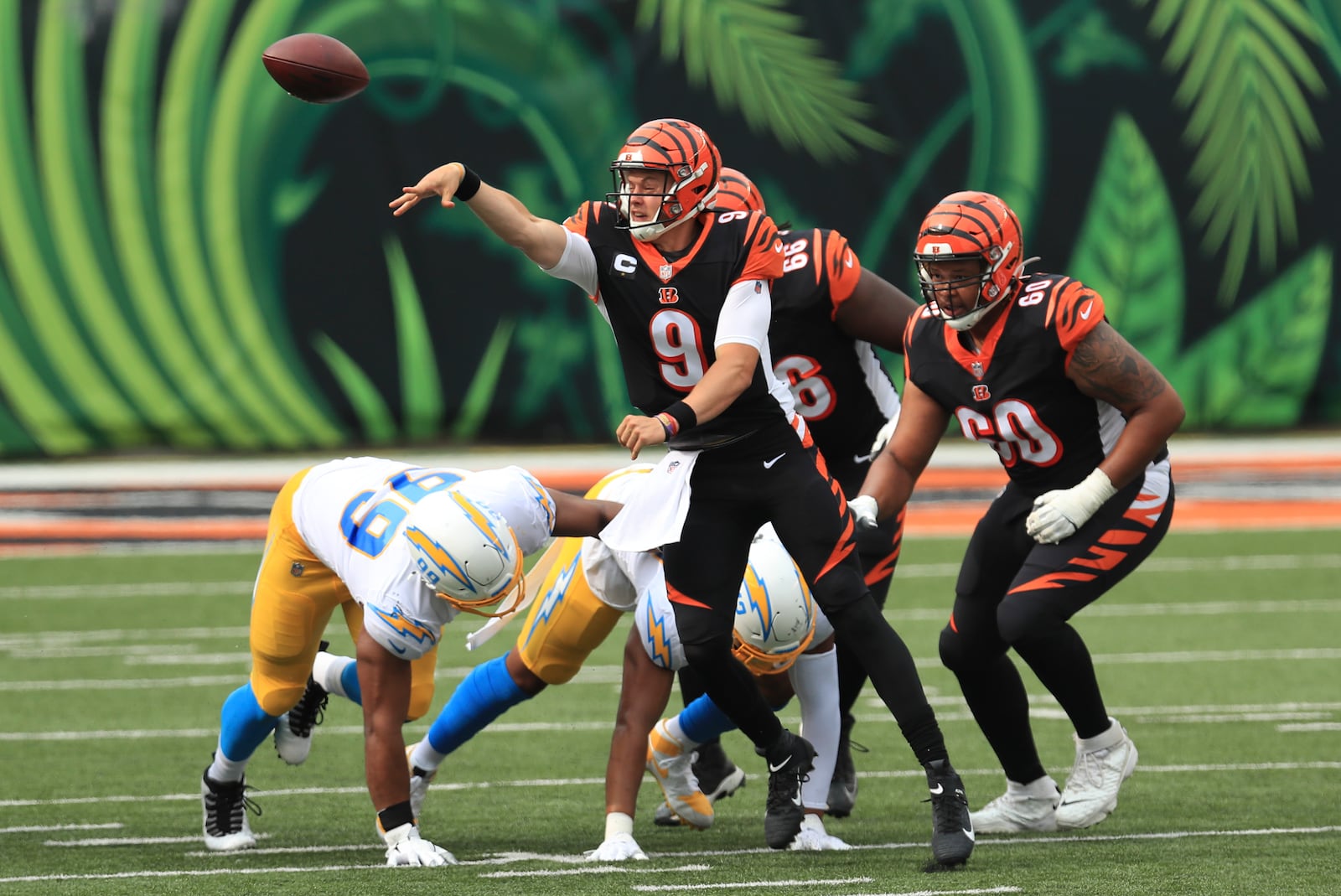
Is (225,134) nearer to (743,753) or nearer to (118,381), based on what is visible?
(118,381)

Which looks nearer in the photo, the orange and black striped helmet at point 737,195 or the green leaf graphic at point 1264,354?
the orange and black striped helmet at point 737,195

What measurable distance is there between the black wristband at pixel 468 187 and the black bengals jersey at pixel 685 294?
245 mm

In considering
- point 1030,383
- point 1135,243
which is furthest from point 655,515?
point 1135,243

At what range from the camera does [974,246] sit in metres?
4.51

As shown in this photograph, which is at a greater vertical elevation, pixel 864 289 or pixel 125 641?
pixel 864 289

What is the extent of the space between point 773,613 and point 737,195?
4.27 feet

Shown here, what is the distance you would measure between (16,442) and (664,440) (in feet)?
37.4

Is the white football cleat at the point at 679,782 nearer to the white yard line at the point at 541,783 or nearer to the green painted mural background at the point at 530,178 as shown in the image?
the white yard line at the point at 541,783

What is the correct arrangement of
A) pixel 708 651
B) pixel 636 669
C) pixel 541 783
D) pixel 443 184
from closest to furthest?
pixel 443 184 → pixel 708 651 → pixel 636 669 → pixel 541 783

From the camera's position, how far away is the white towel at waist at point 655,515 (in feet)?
14.4

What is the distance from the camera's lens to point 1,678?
7.36 meters

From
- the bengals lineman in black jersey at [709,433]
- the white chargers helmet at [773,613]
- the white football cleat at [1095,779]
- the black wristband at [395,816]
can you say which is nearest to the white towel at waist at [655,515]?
the bengals lineman in black jersey at [709,433]

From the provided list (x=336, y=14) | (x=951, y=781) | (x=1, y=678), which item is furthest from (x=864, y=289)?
(x=336, y=14)

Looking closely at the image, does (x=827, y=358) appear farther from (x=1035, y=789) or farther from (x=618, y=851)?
(x=618, y=851)
